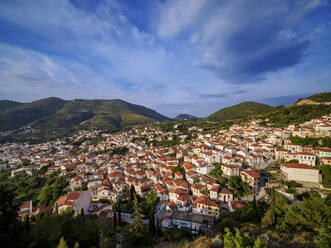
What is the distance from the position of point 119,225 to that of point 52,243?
11392mm

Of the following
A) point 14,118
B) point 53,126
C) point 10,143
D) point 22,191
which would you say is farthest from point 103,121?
point 22,191

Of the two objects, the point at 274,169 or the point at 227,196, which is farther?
the point at 274,169

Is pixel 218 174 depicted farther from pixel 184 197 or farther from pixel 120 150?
pixel 120 150

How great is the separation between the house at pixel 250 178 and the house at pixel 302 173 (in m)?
4.22

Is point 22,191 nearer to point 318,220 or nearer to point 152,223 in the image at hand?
point 152,223

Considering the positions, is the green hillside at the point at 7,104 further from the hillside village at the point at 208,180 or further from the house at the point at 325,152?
the house at the point at 325,152

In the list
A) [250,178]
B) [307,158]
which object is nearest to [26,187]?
[250,178]

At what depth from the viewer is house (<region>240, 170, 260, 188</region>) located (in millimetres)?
23250

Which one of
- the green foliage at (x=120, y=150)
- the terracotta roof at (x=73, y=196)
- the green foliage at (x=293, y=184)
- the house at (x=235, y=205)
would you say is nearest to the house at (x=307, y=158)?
the green foliage at (x=293, y=184)

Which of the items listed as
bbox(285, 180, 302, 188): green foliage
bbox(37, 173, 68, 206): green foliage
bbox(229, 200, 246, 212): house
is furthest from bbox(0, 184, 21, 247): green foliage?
bbox(285, 180, 302, 188): green foliage

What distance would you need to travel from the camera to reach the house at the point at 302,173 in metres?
21.6

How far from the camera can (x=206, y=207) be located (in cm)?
2073

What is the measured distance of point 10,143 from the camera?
97.2 m

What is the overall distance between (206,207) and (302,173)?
14617 mm
